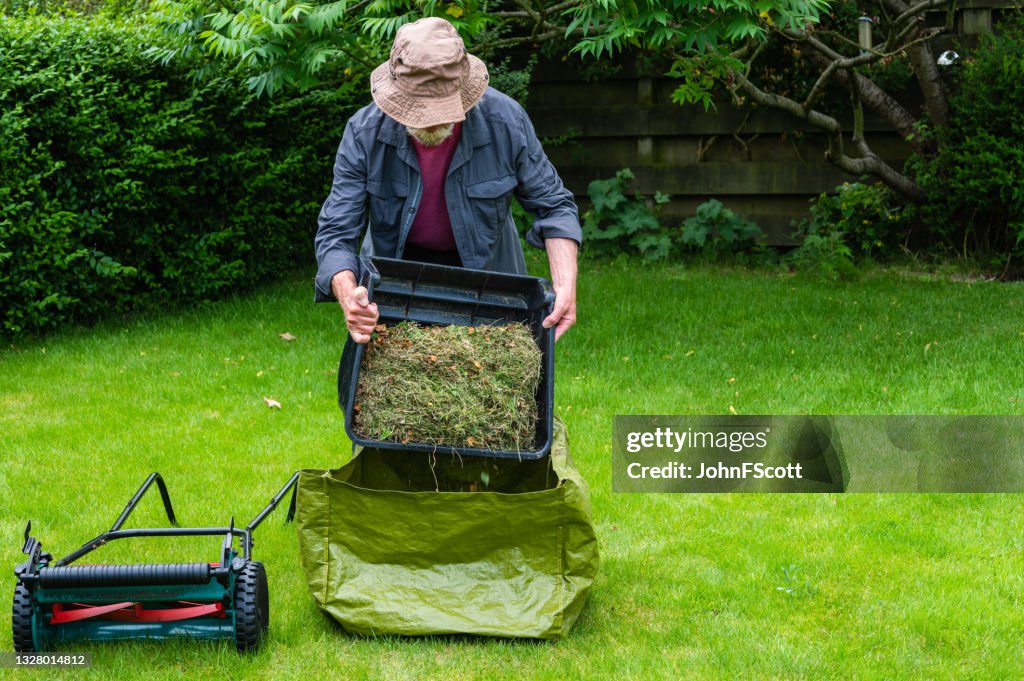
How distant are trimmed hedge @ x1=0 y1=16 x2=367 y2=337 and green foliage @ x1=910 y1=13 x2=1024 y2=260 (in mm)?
4077

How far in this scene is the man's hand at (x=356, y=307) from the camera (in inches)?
120

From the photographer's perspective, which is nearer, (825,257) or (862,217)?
(825,257)

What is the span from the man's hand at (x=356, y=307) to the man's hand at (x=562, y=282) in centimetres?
50

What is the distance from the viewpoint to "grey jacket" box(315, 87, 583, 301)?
10.9 feet

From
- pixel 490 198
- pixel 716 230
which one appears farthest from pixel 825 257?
pixel 490 198

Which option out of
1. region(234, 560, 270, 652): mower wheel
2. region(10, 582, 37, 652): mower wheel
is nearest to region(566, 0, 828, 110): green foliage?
region(234, 560, 270, 652): mower wheel

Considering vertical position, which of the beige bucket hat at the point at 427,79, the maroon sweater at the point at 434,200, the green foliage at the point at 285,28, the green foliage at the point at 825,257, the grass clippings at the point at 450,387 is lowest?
the green foliage at the point at 825,257

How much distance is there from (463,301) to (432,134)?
50 centimetres

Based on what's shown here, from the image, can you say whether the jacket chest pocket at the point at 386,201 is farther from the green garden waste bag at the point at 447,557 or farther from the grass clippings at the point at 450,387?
the green garden waste bag at the point at 447,557

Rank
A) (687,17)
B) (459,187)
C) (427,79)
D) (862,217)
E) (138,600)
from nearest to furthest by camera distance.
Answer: (138,600) < (427,79) < (459,187) < (687,17) < (862,217)

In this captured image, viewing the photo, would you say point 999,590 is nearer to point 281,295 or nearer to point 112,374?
point 112,374

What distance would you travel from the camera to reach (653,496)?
169 inches

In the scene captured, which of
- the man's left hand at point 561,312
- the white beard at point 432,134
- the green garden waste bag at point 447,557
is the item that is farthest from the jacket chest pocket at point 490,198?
the green garden waste bag at point 447,557

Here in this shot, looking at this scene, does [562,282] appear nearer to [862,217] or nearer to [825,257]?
[825,257]
